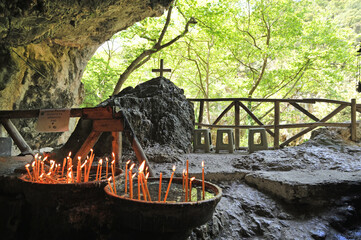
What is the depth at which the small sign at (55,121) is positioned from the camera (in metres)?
3.73

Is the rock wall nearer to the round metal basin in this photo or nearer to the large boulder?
the large boulder

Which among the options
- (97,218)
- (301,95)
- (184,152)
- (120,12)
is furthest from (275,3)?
(97,218)

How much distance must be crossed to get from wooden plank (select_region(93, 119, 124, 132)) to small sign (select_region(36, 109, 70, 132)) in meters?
0.52

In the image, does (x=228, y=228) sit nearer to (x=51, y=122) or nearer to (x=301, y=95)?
(x=51, y=122)

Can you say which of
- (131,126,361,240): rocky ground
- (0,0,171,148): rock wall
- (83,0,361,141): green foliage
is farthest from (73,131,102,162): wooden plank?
(83,0,361,141): green foliage

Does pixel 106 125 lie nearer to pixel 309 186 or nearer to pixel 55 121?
pixel 55 121

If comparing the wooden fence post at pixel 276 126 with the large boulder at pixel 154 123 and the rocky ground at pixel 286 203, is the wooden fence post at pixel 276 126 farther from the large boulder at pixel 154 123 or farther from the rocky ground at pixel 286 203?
the rocky ground at pixel 286 203

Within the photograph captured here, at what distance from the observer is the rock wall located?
4.27 meters

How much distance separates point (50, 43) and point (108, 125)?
221 inches

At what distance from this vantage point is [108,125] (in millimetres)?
3504

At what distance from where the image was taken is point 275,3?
13867 millimetres

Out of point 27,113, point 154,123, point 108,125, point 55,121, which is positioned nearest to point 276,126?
point 154,123

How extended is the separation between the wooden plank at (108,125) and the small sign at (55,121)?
0.52 meters

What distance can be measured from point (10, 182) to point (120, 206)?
1900 millimetres
